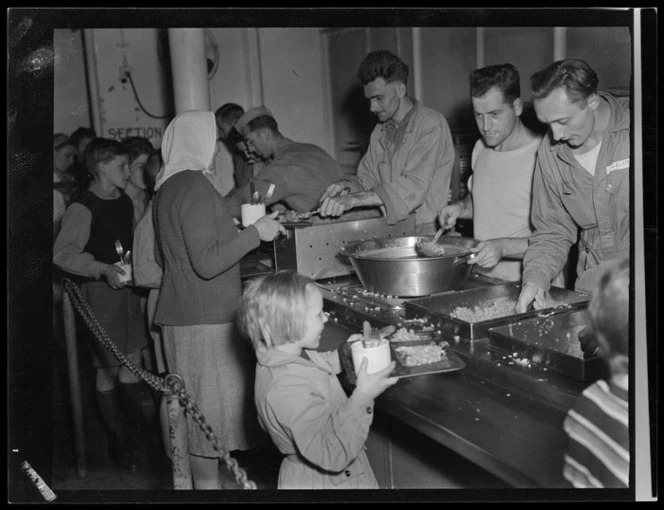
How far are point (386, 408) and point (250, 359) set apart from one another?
3.23 feet

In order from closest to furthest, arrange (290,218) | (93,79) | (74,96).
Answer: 1. (290,218)
2. (93,79)
3. (74,96)

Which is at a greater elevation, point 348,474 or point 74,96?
point 74,96

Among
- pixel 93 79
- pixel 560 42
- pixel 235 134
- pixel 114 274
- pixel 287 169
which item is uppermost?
pixel 93 79

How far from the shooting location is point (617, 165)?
84.1 inches

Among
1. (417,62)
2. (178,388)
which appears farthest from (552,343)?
(417,62)

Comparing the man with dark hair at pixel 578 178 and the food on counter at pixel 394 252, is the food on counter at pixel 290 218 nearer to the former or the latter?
the food on counter at pixel 394 252

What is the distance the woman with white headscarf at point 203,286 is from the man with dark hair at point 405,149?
649 mm

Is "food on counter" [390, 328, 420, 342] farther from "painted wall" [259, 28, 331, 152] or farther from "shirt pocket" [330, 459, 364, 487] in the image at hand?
"painted wall" [259, 28, 331, 152]

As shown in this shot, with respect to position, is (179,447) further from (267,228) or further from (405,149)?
(405,149)

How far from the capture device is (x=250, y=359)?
2504 mm

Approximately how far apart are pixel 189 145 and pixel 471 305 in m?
1.15

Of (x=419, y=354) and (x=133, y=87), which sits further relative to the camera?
(x=133, y=87)

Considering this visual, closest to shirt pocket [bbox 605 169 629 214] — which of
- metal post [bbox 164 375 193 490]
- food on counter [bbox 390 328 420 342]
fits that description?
food on counter [bbox 390 328 420 342]

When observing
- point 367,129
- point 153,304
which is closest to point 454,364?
point 153,304
